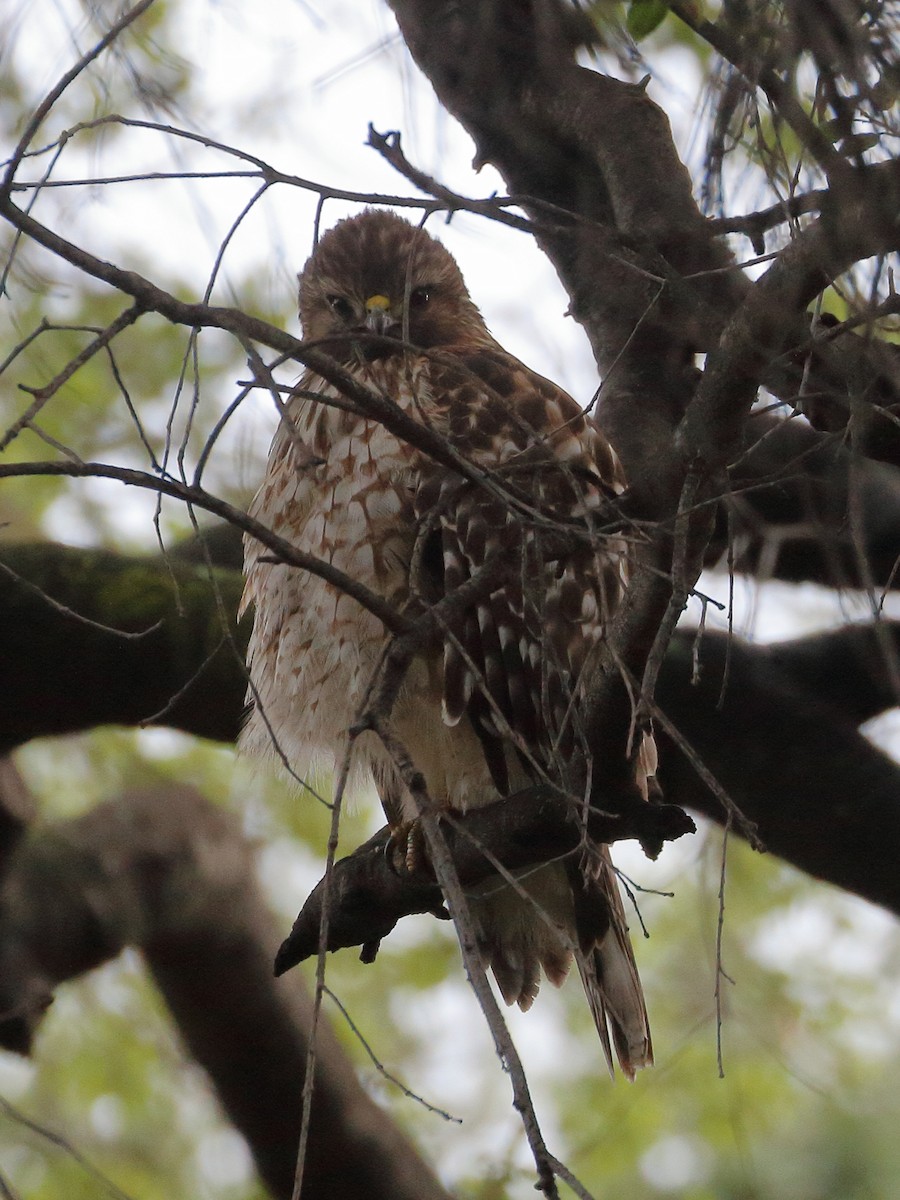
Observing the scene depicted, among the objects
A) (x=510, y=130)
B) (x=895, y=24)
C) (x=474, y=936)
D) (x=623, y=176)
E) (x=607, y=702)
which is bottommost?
(x=474, y=936)

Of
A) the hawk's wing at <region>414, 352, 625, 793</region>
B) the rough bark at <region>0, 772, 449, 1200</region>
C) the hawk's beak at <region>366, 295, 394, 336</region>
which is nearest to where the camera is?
the hawk's wing at <region>414, 352, 625, 793</region>

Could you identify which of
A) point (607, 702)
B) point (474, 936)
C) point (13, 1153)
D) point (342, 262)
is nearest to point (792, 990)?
point (13, 1153)

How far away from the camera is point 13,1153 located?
217 inches

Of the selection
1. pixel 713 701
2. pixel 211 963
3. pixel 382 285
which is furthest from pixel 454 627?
pixel 211 963

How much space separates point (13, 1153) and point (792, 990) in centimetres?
317

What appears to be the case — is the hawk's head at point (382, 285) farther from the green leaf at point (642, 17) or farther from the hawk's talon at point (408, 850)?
the hawk's talon at point (408, 850)

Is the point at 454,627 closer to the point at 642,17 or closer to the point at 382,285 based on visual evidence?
the point at 642,17

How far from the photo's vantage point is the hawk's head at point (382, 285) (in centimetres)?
353

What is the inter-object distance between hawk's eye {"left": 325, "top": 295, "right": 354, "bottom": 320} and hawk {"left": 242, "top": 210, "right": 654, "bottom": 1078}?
0.63ft

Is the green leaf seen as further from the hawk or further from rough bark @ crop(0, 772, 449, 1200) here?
rough bark @ crop(0, 772, 449, 1200)

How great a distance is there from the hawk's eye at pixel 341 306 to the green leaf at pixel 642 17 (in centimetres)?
126

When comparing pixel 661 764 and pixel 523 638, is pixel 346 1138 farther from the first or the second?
pixel 523 638

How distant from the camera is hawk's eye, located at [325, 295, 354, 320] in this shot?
140 inches

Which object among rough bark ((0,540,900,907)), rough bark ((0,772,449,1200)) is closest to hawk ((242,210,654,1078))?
rough bark ((0,540,900,907))
